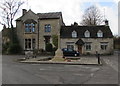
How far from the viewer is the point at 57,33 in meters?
46.3

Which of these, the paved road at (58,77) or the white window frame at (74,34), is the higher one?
the white window frame at (74,34)

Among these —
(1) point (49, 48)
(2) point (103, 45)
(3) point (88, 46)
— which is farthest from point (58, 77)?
(2) point (103, 45)

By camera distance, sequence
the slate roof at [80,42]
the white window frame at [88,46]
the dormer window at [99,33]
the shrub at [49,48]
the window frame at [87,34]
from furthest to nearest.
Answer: the window frame at [87,34] < the dormer window at [99,33] < the white window frame at [88,46] < the slate roof at [80,42] < the shrub at [49,48]

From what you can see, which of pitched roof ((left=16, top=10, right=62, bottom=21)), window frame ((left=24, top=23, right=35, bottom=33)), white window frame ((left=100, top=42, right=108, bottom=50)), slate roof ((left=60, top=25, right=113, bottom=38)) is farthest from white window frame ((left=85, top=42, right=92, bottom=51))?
window frame ((left=24, top=23, right=35, bottom=33))

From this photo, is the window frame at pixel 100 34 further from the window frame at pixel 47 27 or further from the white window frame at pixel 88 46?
the window frame at pixel 47 27

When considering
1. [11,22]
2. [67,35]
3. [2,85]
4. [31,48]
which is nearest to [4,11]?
[11,22]

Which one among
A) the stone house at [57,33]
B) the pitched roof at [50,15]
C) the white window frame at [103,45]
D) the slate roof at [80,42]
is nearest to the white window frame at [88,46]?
the stone house at [57,33]

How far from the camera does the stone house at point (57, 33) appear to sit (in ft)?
149

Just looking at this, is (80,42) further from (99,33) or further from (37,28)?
(37,28)

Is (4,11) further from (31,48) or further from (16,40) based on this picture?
(31,48)

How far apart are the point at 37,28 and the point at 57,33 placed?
492cm

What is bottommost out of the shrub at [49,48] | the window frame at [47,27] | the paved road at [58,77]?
the paved road at [58,77]

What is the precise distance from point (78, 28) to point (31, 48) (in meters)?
11.6

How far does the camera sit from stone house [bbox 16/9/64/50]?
4688 cm
